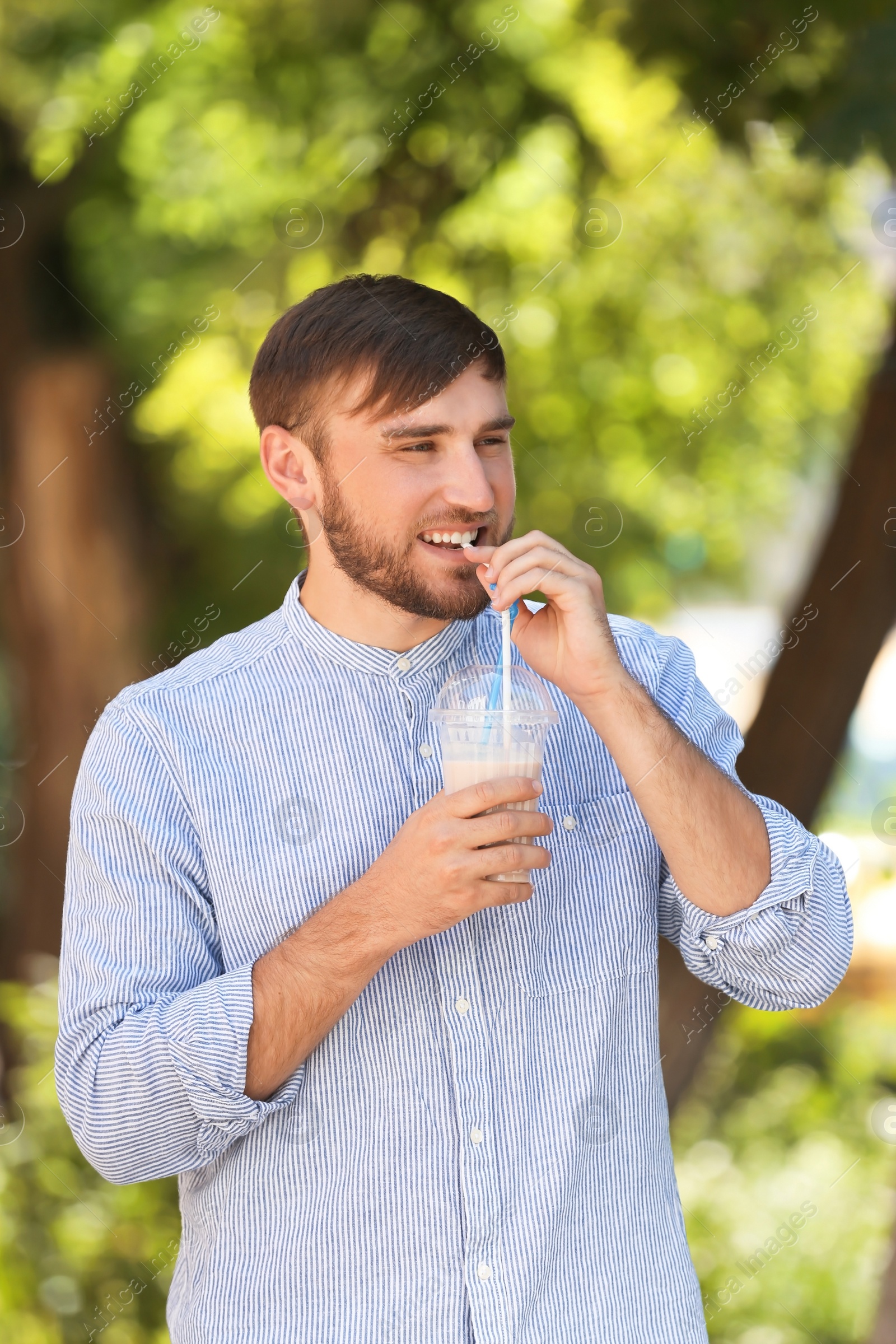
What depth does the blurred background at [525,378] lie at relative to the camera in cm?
373

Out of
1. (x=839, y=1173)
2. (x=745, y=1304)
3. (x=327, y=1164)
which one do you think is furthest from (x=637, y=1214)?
(x=839, y=1173)

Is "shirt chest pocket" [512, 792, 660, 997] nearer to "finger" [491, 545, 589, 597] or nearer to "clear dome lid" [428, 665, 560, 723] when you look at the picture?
"clear dome lid" [428, 665, 560, 723]

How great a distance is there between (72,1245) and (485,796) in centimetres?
286

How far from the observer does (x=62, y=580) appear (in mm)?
5188

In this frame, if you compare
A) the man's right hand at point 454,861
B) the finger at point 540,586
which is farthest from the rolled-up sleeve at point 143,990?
the finger at point 540,586

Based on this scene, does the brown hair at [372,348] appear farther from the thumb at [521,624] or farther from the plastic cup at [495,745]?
the plastic cup at [495,745]

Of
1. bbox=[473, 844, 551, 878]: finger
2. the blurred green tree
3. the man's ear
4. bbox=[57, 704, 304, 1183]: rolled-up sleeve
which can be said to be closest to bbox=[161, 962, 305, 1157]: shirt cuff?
bbox=[57, 704, 304, 1183]: rolled-up sleeve

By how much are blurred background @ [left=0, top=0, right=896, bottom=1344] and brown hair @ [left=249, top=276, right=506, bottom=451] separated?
151 centimetres

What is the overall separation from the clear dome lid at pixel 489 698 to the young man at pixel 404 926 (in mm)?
55

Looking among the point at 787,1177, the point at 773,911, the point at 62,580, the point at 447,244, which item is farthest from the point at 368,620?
the point at 787,1177

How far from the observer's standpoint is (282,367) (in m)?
2.11

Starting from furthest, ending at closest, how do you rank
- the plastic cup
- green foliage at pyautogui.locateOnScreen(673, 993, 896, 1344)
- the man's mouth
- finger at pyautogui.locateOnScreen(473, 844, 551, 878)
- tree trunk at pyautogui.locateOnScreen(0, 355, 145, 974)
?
tree trunk at pyautogui.locateOnScreen(0, 355, 145, 974)
green foliage at pyautogui.locateOnScreen(673, 993, 896, 1344)
the man's mouth
the plastic cup
finger at pyautogui.locateOnScreen(473, 844, 551, 878)

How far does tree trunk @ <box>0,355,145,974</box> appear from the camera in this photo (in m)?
5.14

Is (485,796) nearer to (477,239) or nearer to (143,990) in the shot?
(143,990)
